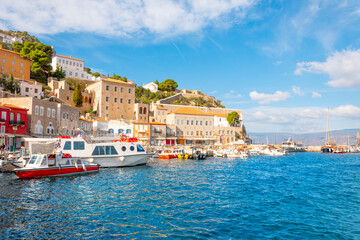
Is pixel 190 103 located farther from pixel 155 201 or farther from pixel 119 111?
pixel 155 201

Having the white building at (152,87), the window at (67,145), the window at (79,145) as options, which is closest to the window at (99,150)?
the window at (79,145)

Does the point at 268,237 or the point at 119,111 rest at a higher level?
the point at 119,111

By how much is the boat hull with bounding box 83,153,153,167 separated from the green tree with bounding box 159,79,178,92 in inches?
2620

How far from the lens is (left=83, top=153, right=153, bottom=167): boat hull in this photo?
2809 cm

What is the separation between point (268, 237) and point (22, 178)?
18.8 metres

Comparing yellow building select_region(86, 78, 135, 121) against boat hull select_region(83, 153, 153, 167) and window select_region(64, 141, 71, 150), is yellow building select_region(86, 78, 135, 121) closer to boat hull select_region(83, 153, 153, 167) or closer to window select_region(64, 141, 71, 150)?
boat hull select_region(83, 153, 153, 167)

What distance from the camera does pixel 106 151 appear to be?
2864 centimetres

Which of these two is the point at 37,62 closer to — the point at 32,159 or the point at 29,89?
the point at 29,89

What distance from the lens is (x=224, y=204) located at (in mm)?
14312

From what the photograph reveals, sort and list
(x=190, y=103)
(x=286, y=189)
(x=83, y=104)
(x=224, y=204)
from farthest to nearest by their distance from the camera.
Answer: (x=190, y=103) → (x=83, y=104) → (x=286, y=189) → (x=224, y=204)

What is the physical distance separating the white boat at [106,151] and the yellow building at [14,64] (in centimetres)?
3684

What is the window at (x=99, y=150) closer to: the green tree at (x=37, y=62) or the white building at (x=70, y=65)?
the green tree at (x=37, y=62)

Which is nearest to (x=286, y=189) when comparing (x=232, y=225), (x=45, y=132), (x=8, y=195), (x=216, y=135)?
(x=232, y=225)

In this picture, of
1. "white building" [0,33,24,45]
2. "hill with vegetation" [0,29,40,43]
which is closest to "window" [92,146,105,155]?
"white building" [0,33,24,45]
